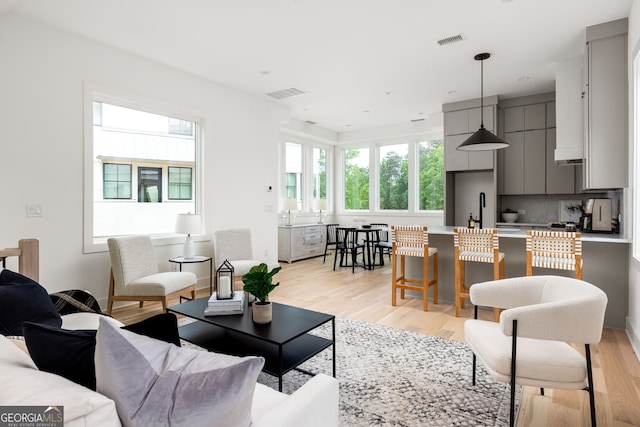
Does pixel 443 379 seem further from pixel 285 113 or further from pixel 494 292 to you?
pixel 285 113

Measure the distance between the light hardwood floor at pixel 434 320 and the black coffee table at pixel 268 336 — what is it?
1.26m

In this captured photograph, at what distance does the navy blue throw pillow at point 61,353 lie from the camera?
920 mm

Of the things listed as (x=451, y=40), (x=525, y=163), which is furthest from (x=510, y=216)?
(x=451, y=40)

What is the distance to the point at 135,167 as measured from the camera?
14.0ft

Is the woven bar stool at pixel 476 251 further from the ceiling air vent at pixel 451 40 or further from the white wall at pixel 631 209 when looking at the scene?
the ceiling air vent at pixel 451 40

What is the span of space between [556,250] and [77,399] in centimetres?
359

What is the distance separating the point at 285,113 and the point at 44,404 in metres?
5.89

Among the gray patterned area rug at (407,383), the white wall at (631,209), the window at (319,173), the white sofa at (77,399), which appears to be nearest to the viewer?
the white sofa at (77,399)

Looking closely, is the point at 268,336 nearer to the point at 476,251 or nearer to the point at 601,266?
the point at 476,251

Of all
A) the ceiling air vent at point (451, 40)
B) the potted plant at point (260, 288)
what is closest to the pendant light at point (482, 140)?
the ceiling air vent at point (451, 40)

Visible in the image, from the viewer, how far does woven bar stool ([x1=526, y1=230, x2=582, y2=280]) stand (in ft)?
9.93

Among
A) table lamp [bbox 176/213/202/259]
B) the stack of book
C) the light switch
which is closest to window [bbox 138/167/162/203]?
table lamp [bbox 176/213/202/259]

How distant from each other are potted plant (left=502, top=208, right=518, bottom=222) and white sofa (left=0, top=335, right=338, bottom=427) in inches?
223

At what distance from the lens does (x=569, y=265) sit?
10.1 feet
